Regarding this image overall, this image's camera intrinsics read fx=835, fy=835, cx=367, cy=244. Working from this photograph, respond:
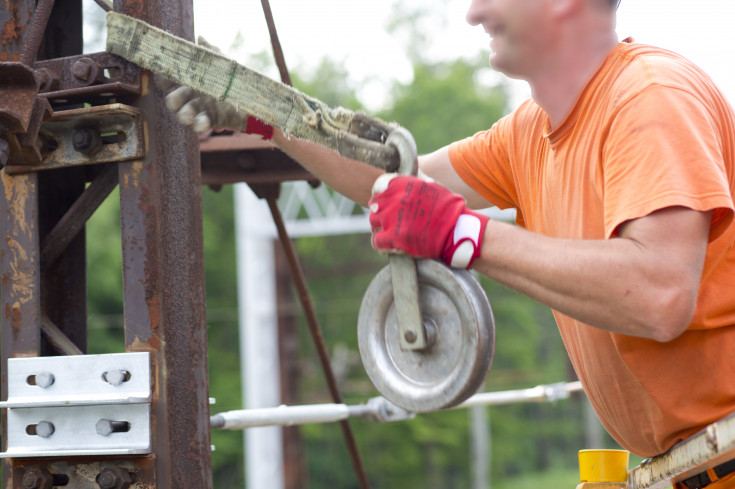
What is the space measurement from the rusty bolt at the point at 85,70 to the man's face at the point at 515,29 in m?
1.22

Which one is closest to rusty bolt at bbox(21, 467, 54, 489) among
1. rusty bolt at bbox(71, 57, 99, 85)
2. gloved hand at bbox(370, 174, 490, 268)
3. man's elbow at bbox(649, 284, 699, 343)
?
rusty bolt at bbox(71, 57, 99, 85)

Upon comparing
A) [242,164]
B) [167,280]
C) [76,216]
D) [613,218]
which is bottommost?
[613,218]

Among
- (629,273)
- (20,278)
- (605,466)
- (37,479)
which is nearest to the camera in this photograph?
(629,273)

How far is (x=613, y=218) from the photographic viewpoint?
2.14 m

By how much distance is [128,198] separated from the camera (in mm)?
2686

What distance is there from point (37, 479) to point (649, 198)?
203 cm

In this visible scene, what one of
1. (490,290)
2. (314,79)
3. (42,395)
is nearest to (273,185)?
(42,395)

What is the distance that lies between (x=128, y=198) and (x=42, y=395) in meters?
0.68

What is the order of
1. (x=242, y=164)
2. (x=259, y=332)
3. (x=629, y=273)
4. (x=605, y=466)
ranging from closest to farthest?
(x=629, y=273) → (x=605, y=466) → (x=242, y=164) → (x=259, y=332)

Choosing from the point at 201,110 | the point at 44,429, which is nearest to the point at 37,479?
the point at 44,429

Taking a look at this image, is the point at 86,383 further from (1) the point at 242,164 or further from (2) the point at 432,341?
(1) the point at 242,164

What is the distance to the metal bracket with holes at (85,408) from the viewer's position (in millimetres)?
2561

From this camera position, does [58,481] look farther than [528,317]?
No

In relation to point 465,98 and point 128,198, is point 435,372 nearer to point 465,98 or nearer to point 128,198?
point 128,198
